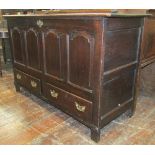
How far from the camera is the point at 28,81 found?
2.38 m

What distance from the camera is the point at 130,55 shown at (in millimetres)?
1745

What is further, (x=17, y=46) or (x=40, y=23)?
(x=17, y=46)

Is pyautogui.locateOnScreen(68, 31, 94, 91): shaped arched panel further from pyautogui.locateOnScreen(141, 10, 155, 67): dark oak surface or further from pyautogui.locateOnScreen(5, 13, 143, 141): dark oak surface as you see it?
pyautogui.locateOnScreen(141, 10, 155, 67): dark oak surface

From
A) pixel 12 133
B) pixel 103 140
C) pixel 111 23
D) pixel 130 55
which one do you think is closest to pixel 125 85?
pixel 130 55

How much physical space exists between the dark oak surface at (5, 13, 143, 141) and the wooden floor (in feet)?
0.47

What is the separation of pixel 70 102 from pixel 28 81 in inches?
32.0

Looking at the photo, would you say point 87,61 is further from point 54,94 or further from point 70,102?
point 54,94

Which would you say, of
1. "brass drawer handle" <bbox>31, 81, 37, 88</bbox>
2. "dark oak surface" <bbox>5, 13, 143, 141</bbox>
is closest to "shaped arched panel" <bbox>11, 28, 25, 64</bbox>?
"dark oak surface" <bbox>5, 13, 143, 141</bbox>

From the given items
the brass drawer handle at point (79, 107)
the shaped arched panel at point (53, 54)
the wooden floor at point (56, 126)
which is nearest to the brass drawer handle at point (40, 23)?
the shaped arched panel at point (53, 54)

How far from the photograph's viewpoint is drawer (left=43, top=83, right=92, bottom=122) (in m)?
1.68

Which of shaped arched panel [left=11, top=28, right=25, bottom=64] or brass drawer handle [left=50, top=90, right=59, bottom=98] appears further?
shaped arched panel [left=11, top=28, right=25, bottom=64]

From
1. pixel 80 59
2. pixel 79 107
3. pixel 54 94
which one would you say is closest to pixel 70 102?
pixel 79 107

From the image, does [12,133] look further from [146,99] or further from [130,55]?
[146,99]

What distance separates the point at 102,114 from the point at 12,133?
2.91ft
